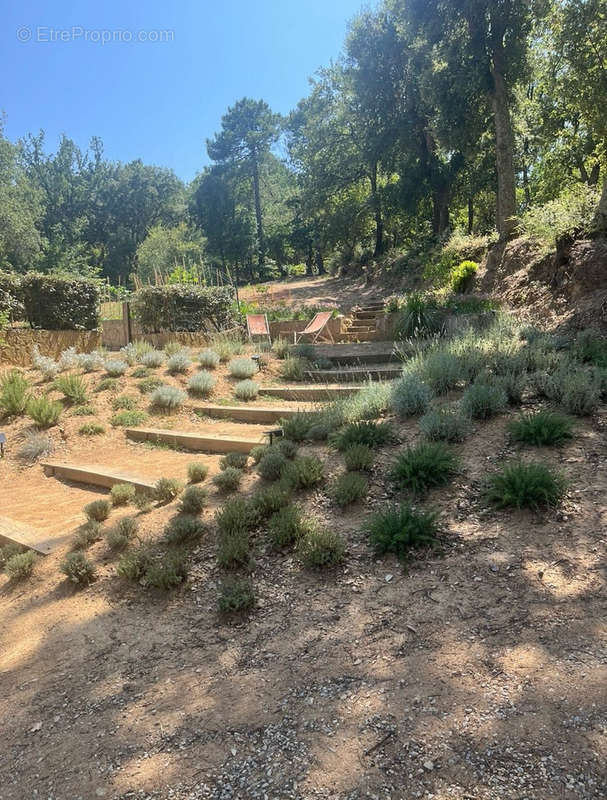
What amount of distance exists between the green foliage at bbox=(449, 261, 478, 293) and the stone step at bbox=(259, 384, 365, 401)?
6857mm

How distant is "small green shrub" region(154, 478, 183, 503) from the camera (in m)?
4.10

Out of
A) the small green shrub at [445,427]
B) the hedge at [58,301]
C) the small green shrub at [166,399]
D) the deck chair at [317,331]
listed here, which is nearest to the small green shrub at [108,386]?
the small green shrub at [166,399]

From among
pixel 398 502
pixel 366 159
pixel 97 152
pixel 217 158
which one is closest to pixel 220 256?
pixel 217 158

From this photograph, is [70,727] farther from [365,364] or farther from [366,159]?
[366,159]

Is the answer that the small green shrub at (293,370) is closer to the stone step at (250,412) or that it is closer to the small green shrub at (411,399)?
the stone step at (250,412)

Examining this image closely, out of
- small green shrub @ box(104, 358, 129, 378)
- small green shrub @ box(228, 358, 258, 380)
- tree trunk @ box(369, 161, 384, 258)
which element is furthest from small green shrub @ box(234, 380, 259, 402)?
tree trunk @ box(369, 161, 384, 258)

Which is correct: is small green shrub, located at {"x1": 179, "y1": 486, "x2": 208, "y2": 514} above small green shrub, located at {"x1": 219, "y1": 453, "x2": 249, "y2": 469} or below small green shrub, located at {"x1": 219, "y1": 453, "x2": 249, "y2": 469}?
below

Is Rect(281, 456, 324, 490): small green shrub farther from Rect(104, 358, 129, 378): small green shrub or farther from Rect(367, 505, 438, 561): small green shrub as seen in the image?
Rect(104, 358, 129, 378): small green shrub

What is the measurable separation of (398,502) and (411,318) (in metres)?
6.57

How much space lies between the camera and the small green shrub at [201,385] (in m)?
7.14

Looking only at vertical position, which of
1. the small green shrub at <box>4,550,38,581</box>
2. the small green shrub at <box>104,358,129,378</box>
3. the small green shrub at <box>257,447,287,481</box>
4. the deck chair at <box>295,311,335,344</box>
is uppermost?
the deck chair at <box>295,311,335,344</box>

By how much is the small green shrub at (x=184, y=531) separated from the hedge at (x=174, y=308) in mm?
8012

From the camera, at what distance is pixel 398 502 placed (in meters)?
3.33

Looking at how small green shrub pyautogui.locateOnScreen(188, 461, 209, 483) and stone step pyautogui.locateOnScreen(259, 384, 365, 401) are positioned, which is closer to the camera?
small green shrub pyautogui.locateOnScreen(188, 461, 209, 483)
